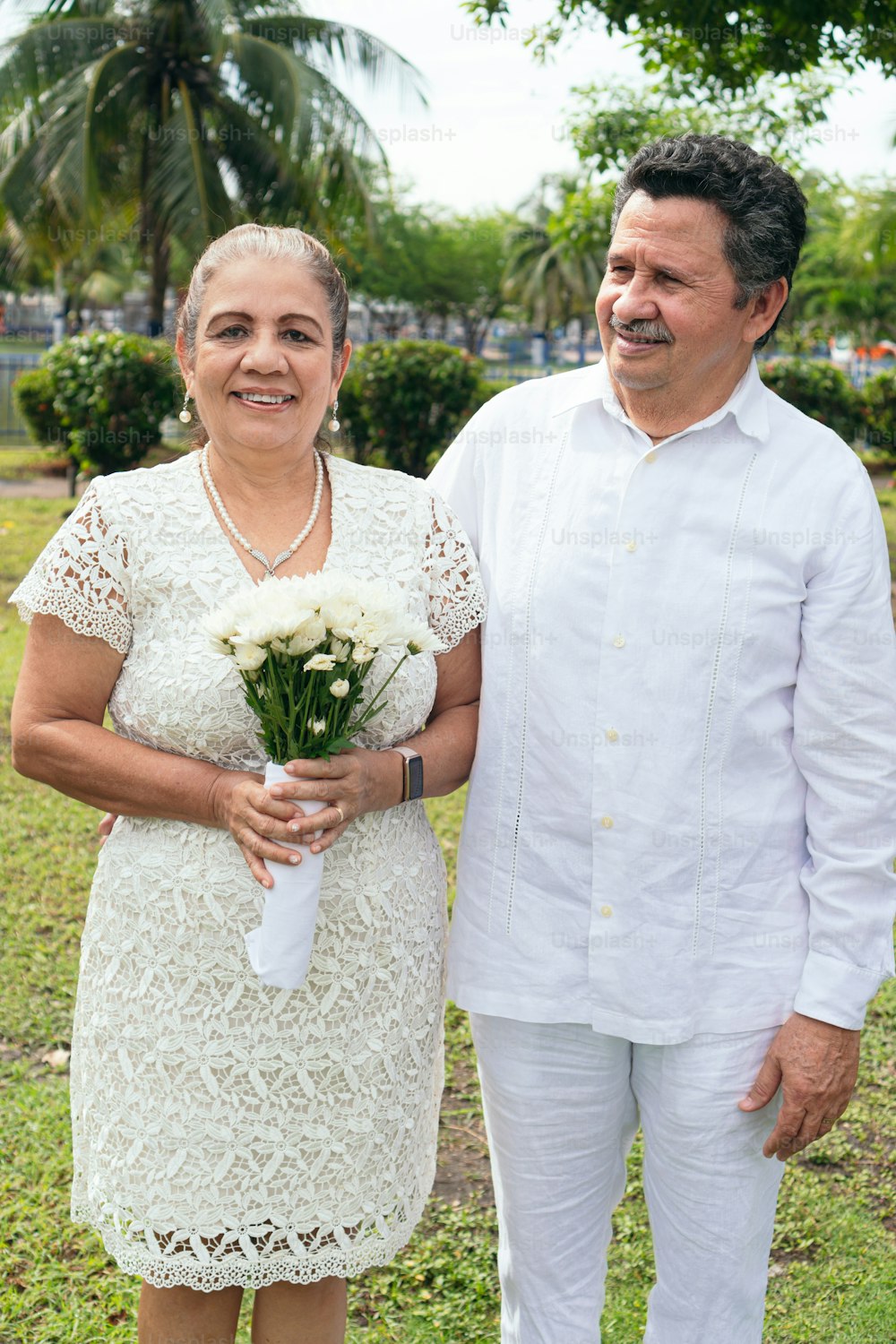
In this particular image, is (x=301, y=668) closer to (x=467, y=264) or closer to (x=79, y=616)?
(x=79, y=616)

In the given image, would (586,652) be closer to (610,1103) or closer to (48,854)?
(610,1103)

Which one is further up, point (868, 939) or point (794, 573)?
point (794, 573)

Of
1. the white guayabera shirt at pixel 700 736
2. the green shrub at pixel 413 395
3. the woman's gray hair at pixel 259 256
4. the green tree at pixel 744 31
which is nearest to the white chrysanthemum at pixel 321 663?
the white guayabera shirt at pixel 700 736

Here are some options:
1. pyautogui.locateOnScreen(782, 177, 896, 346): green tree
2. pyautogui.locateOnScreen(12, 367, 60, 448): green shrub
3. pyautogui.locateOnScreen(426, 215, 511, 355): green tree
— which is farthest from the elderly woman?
pyautogui.locateOnScreen(426, 215, 511, 355): green tree

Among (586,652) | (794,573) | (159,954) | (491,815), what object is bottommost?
(159,954)

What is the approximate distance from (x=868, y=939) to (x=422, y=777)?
96 centimetres

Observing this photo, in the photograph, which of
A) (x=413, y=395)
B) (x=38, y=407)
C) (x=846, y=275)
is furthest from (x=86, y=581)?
(x=846, y=275)

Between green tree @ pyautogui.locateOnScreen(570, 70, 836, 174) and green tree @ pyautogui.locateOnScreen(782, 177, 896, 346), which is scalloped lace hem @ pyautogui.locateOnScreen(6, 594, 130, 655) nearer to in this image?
green tree @ pyautogui.locateOnScreen(570, 70, 836, 174)

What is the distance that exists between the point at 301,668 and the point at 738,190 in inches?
50.2

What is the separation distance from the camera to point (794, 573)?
8.40ft

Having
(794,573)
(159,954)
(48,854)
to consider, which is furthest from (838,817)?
(48,854)

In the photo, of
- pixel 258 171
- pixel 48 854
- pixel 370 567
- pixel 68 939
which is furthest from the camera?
pixel 258 171

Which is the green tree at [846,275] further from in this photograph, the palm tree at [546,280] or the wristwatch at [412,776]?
the wristwatch at [412,776]

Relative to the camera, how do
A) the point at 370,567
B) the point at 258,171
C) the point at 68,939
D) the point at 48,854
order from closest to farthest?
the point at 370,567 < the point at 68,939 < the point at 48,854 < the point at 258,171
